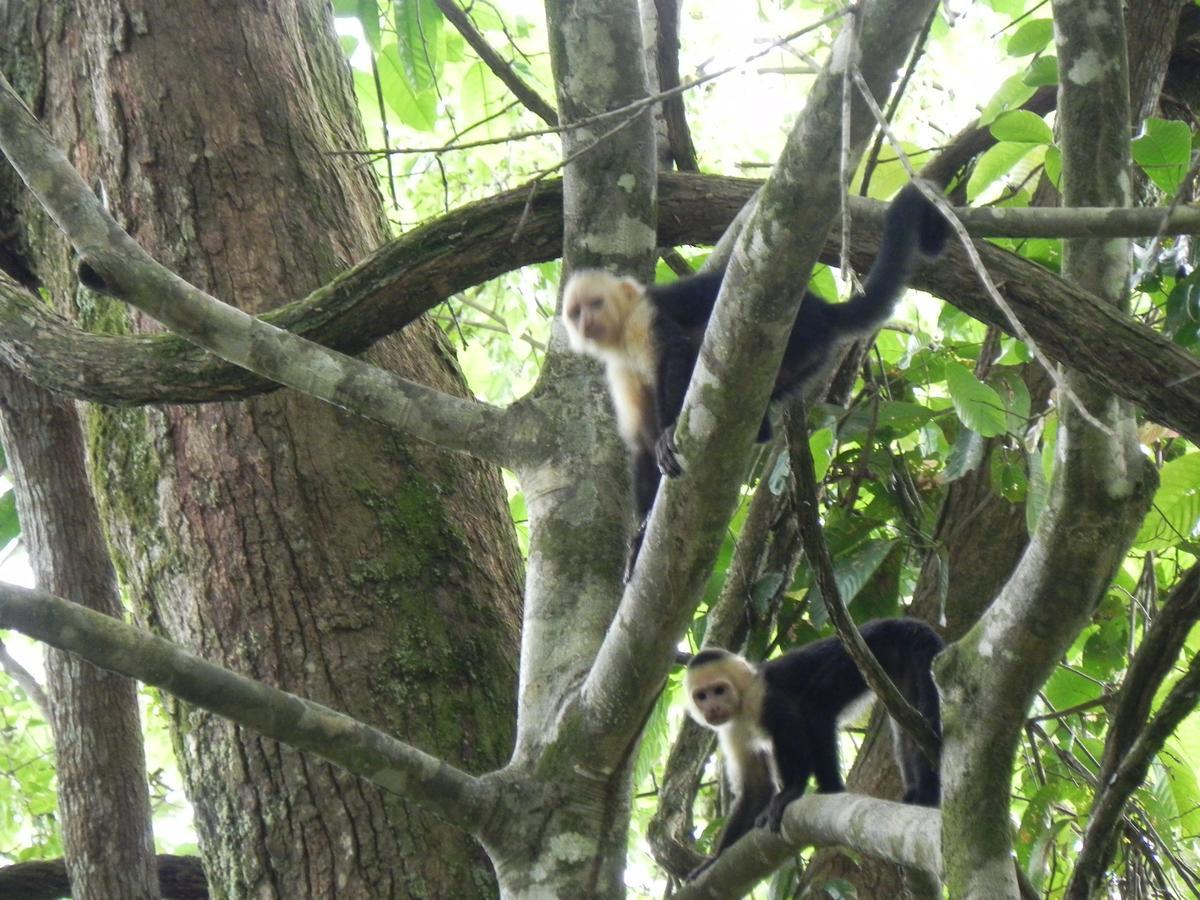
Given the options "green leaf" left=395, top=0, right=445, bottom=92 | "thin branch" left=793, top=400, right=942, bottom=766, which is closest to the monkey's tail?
"thin branch" left=793, top=400, right=942, bottom=766

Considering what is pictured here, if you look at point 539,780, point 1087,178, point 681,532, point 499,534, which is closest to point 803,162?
point 1087,178

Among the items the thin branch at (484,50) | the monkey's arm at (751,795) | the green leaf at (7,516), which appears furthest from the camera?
the green leaf at (7,516)

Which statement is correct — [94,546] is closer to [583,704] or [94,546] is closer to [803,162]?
[583,704]

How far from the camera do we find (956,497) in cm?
383

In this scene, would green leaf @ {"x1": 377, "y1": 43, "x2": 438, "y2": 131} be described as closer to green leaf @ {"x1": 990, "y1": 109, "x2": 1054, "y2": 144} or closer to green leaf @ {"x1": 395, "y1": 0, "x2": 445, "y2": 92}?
green leaf @ {"x1": 395, "y1": 0, "x2": 445, "y2": 92}

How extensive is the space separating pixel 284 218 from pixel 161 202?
34 cm

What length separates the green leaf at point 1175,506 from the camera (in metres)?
2.64

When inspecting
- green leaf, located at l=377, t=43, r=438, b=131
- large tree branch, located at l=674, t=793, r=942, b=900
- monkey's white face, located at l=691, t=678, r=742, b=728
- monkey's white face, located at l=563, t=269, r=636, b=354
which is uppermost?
green leaf, located at l=377, t=43, r=438, b=131

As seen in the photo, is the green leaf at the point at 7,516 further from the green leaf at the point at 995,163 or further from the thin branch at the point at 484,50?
the green leaf at the point at 995,163

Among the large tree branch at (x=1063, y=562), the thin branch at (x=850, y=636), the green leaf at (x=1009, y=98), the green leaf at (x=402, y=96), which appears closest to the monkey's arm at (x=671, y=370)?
the thin branch at (x=850, y=636)

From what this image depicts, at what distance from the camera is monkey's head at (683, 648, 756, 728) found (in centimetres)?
373

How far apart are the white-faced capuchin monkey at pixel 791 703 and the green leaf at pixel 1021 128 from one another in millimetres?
1447

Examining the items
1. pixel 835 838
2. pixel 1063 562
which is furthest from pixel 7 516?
pixel 1063 562

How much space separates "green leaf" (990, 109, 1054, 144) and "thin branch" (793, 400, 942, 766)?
993mm
